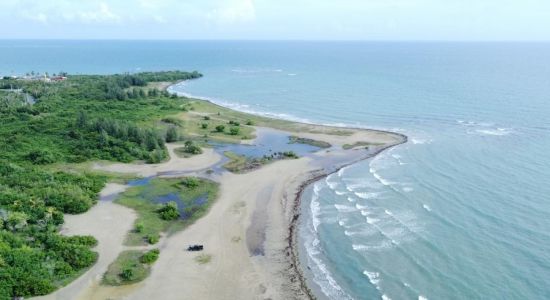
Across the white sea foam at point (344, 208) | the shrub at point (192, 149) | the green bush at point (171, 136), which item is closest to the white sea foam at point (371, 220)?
the white sea foam at point (344, 208)

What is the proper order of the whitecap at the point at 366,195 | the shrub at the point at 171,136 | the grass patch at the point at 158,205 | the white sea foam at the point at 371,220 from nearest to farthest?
the grass patch at the point at 158,205, the white sea foam at the point at 371,220, the whitecap at the point at 366,195, the shrub at the point at 171,136

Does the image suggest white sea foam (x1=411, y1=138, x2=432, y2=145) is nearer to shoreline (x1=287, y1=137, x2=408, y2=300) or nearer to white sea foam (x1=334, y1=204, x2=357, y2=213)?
shoreline (x1=287, y1=137, x2=408, y2=300)

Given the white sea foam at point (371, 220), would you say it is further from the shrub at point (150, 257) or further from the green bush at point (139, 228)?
the green bush at point (139, 228)

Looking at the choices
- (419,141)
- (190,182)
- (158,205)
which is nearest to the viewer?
(158,205)

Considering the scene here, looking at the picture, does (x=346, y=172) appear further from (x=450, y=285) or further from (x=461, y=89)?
(x=461, y=89)

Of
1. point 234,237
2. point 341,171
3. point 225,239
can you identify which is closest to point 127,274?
point 225,239

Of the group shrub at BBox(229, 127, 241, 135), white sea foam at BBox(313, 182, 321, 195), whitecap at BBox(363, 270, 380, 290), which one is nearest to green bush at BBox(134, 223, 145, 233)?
white sea foam at BBox(313, 182, 321, 195)

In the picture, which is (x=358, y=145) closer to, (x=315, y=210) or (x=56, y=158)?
(x=315, y=210)
